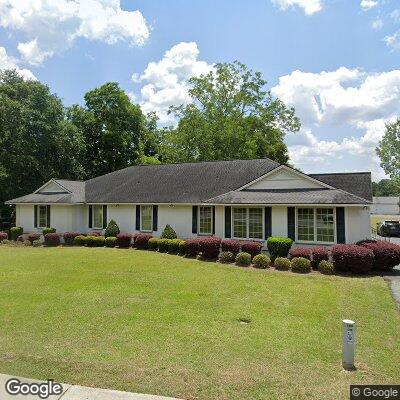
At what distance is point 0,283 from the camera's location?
12.7m

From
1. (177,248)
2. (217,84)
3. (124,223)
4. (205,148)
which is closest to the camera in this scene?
(177,248)

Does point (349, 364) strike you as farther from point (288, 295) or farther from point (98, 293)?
point (98, 293)

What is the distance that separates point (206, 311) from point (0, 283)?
748 centimetres

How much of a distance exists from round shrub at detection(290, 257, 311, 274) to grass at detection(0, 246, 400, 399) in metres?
1.54

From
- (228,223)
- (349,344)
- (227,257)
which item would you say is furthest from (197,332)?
(228,223)

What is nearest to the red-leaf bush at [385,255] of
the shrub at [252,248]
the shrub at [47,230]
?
the shrub at [252,248]

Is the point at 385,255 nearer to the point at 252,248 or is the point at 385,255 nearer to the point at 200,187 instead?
the point at 252,248

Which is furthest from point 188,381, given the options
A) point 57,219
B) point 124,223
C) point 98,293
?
point 57,219

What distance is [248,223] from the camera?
20.5 meters

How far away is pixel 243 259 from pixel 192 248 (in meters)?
3.22

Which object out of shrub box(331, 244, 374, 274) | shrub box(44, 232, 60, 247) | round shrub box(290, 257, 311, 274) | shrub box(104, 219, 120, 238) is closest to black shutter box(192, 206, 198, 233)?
shrub box(104, 219, 120, 238)

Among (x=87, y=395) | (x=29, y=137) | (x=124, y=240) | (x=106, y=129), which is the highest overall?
(x=106, y=129)

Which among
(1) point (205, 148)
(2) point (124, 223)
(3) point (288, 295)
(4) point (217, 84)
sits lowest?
(3) point (288, 295)

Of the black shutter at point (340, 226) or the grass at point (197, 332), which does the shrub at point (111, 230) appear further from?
the black shutter at point (340, 226)
